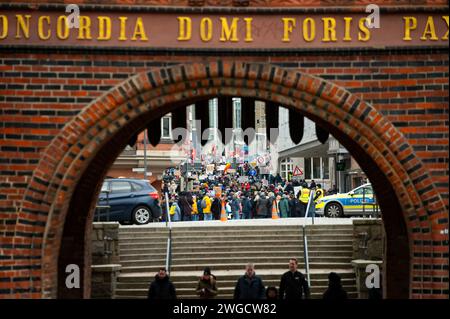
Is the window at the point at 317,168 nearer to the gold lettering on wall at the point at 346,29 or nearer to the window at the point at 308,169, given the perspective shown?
the window at the point at 308,169

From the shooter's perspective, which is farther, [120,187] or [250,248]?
[120,187]

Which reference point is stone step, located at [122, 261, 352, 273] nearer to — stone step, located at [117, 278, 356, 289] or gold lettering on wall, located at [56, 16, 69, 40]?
stone step, located at [117, 278, 356, 289]

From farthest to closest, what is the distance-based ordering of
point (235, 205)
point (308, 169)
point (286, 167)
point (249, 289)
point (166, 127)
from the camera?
point (286, 167), point (308, 169), point (166, 127), point (235, 205), point (249, 289)

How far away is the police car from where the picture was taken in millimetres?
28391

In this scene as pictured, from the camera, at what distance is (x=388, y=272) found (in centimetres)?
1420

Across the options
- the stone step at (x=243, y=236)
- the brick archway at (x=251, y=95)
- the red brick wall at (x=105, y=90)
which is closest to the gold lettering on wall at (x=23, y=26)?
the red brick wall at (x=105, y=90)

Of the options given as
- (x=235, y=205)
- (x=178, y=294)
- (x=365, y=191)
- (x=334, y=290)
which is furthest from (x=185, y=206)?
(x=334, y=290)

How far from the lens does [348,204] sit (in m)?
29.1

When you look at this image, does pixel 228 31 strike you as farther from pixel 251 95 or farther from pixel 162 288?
pixel 162 288

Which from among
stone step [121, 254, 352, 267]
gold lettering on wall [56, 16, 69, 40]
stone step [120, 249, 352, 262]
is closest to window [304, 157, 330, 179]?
stone step [120, 249, 352, 262]

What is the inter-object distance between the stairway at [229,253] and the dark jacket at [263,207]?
5.96 metres

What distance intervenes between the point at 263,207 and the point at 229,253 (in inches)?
312

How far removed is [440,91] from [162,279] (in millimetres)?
5092

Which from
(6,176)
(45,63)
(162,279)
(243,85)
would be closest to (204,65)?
(243,85)
